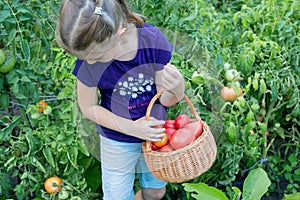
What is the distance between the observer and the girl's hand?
1.62 metres

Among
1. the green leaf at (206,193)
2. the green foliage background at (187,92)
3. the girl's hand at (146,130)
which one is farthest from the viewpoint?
the green foliage background at (187,92)

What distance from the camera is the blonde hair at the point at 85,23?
1.42 m

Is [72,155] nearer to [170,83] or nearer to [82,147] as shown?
[82,147]

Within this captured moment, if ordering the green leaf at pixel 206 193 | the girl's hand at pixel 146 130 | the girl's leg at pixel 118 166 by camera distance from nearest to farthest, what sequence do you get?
the green leaf at pixel 206 193 → the girl's hand at pixel 146 130 → the girl's leg at pixel 118 166

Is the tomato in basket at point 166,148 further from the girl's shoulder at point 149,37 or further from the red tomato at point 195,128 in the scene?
the girl's shoulder at point 149,37

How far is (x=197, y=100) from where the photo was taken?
2.02 meters

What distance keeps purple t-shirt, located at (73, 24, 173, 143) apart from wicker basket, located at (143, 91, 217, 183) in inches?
3.4

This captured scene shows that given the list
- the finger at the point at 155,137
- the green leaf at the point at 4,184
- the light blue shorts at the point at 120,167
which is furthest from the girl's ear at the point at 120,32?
the green leaf at the point at 4,184

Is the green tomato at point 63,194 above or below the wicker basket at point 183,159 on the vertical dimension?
below

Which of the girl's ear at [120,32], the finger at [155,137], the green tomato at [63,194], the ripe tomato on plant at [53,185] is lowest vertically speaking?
the green tomato at [63,194]

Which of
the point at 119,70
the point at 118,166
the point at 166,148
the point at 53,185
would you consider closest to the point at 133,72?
the point at 119,70

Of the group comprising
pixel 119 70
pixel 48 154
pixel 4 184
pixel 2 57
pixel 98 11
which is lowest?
pixel 4 184

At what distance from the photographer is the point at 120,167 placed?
1.84 m

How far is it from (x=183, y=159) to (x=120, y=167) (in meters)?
0.31
